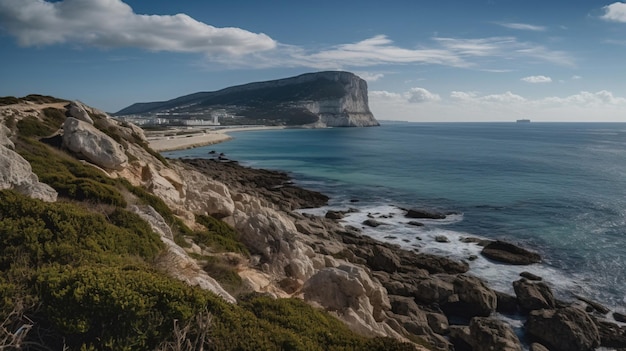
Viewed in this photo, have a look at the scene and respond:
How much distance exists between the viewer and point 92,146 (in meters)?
19.3

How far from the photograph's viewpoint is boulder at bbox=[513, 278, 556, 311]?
19.1 meters

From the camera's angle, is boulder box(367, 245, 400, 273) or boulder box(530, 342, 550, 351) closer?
boulder box(530, 342, 550, 351)

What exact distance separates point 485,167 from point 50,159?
58.4 m

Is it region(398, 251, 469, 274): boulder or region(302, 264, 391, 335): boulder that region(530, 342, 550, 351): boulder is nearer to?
region(302, 264, 391, 335): boulder

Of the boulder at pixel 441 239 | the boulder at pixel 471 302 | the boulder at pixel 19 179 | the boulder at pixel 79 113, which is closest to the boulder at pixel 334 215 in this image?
the boulder at pixel 441 239

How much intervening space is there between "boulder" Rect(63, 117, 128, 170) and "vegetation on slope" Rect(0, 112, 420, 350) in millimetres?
9920

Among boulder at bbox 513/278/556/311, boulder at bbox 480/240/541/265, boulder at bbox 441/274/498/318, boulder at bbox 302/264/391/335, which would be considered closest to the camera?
boulder at bbox 302/264/391/335

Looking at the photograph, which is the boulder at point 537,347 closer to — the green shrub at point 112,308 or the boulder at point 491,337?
the boulder at point 491,337

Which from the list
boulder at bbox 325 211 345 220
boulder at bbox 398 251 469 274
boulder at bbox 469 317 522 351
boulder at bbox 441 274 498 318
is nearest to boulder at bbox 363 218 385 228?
boulder at bbox 325 211 345 220

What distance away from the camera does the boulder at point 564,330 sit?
633 inches

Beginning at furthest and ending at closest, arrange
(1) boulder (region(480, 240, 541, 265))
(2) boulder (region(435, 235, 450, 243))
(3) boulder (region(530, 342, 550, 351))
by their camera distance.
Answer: (2) boulder (region(435, 235, 450, 243)), (1) boulder (region(480, 240, 541, 265)), (3) boulder (region(530, 342, 550, 351))

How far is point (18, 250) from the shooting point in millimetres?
8000

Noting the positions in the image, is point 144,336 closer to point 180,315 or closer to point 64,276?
point 180,315

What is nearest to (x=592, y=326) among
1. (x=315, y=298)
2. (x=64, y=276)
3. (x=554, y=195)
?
(x=315, y=298)
